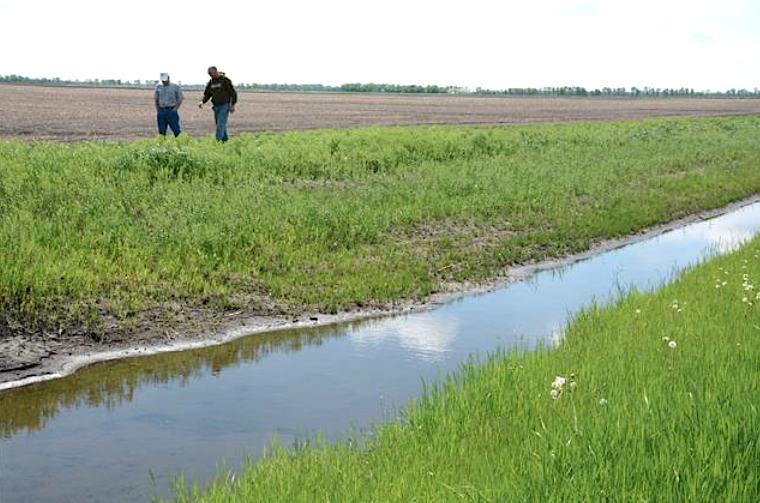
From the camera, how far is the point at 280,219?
1518 cm

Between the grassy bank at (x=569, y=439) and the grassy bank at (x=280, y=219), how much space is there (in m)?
4.73

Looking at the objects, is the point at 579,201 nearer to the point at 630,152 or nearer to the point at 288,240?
the point at 288,240

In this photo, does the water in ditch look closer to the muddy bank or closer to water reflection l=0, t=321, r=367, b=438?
water reflection l=0, t=321, r=367, b=438

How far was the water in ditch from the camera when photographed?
23.7ft

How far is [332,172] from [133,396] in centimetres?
1211

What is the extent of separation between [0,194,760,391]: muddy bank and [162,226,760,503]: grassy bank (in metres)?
3.62

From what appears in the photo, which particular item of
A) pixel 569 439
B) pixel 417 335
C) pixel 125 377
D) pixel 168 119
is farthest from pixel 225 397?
pixel 168 119

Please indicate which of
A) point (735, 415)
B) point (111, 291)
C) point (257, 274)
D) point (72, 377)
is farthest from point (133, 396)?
point (735, 415)

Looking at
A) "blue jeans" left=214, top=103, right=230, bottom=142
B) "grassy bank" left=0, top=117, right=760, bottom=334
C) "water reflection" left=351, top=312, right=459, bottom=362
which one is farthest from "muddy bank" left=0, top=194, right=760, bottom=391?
"blue jeans" left=214, top=103, right=230, bottom=142

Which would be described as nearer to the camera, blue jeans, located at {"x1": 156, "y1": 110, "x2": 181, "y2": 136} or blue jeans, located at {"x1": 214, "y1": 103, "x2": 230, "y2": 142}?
blue jeans, located at {"x1": 156, "y1": 110, "x2": 181, "y2": 136}

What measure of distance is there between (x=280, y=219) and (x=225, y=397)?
6439 mm

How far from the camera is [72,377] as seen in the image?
31.7ft

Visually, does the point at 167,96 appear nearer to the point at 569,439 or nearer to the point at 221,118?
the point at 221,118

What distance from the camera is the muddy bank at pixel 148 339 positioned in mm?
9844
